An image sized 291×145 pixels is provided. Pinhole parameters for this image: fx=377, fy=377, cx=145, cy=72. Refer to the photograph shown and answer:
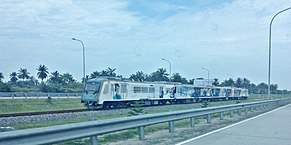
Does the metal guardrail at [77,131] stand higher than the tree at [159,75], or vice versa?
the tree at [159,75]

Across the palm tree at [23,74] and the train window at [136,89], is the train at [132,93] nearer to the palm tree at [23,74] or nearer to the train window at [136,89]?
the train window at [136,89]

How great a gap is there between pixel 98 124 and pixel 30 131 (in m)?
2.42

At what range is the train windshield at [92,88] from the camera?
33.7 meters

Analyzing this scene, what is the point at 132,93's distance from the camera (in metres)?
38.0

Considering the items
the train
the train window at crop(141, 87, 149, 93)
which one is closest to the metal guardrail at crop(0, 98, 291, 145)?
the train

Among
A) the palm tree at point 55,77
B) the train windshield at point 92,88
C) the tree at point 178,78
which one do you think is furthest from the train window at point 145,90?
the palm tree at point 55,77

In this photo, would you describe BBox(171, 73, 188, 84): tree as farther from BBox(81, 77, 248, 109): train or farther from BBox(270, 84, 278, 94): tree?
BBox(81, 77, 248, 109): train

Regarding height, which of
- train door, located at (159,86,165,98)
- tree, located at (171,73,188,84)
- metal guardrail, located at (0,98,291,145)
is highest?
tree, located at (171,73,188,84)

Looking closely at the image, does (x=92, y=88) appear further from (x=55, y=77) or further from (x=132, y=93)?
(x=55, y=77)

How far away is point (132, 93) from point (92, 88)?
5219 mm

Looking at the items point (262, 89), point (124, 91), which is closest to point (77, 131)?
point (124, 91)

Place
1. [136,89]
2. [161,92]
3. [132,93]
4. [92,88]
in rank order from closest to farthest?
[92,88] < [132,93] < [136,89] < [161,92]

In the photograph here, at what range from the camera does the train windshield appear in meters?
33.7

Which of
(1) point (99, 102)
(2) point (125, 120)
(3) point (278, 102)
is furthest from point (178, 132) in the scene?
(3) point (278, 102)
